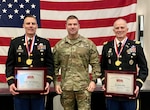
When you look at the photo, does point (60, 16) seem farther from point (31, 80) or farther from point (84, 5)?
point (31, 80)

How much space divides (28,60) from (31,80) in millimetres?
200

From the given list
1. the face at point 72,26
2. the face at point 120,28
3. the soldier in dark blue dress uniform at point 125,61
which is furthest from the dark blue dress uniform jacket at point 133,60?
the face at point 72,26

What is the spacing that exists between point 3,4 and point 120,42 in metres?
2.17

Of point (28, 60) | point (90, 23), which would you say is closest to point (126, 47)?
point (28, 60)

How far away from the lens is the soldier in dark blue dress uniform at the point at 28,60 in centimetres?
272

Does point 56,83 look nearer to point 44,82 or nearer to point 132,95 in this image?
point 44,82

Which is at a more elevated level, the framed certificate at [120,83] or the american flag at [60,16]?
the american flag at [60,16]

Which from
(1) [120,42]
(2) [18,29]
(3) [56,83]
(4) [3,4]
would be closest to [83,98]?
(3) [56,83]

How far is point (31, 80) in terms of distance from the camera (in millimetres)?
2713

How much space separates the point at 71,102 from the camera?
9.40ft

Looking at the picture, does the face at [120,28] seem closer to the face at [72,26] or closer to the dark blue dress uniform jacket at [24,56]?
the face at [72,26]

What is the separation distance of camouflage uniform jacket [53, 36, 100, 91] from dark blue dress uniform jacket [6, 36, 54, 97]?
0.14m

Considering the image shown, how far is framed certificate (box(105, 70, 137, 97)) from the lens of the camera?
267 cm

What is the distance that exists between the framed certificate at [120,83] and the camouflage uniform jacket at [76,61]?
0.18 metres
